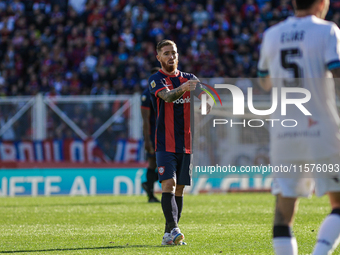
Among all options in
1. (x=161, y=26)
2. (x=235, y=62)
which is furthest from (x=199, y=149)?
(x=161, y=26)

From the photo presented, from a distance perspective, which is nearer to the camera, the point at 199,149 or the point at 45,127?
the point at 199,149

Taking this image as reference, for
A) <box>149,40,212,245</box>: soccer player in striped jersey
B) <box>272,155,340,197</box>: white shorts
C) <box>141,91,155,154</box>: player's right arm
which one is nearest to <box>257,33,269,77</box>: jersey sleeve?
<box>272,155,340,197</box>: white shorts

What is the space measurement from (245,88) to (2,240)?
9.75 meters

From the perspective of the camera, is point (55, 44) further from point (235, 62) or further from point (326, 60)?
point (326, 60)

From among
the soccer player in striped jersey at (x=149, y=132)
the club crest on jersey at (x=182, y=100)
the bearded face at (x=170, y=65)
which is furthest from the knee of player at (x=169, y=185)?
the soccer player in striped jersey at (x=149, y=132)

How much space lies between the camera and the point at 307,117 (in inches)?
144

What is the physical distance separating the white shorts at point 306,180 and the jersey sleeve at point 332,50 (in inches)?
22.3

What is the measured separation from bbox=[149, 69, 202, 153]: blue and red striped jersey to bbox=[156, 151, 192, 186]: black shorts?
0.06 meters

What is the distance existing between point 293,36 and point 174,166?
9.13 feet

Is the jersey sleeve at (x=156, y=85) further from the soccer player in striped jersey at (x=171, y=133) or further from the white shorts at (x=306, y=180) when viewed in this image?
the white shorts at (x=306, y=180)

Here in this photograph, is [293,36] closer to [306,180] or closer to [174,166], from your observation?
[306,180]

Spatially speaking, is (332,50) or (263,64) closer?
(332,50)

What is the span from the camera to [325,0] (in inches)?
148

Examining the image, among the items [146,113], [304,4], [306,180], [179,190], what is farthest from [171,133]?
[146,113]
